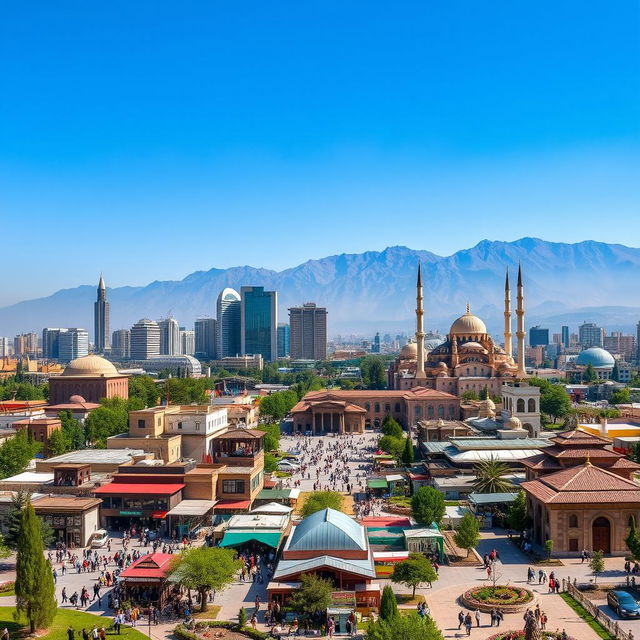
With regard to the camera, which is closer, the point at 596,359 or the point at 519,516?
the point at 519,516

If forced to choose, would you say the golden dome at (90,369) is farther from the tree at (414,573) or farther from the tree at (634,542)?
the tree at (634,542)

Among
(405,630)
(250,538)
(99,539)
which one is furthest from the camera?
(99,539)

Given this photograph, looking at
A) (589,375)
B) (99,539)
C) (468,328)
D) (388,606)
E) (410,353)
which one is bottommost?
(99,539)

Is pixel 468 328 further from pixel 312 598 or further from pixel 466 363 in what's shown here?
pixel 312 598

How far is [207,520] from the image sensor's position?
47406 millimetres

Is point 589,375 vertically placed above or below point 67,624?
above

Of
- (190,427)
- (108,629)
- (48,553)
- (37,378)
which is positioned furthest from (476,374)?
(37,378)

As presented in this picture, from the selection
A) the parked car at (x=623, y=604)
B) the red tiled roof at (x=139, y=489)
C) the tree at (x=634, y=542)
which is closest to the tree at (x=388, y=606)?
the parked car at (x=623, y=604)

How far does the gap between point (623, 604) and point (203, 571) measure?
650 inches

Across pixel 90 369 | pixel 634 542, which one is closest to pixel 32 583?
pixel 634 542

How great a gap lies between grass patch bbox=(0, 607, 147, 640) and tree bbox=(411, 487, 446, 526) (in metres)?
17.7

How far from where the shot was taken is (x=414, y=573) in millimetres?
32562

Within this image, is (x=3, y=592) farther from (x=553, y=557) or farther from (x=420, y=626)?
(x=553, y=557)

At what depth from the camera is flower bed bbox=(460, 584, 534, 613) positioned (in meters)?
31.5
